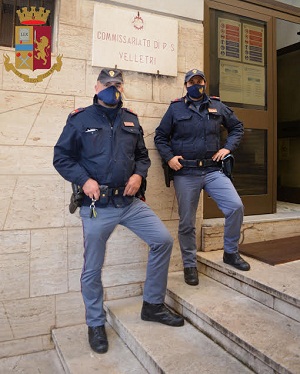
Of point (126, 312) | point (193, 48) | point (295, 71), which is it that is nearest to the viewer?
point (126, 312)

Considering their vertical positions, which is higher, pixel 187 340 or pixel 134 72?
pixel 134 72

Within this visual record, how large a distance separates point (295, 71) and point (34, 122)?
15.1 feet

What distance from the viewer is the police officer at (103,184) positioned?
8.14ft

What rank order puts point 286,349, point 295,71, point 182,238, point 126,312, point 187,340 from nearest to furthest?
point 286,349 → point 187,340 → point 126,312 → point 182,238 → point 295,71

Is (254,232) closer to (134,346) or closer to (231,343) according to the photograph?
(231,343)

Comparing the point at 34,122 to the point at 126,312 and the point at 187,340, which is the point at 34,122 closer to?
the point at 126,312

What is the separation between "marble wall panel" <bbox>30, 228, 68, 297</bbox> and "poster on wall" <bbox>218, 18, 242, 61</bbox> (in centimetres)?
281

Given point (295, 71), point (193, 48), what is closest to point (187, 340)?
point (193, 48)

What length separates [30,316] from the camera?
2984 millimetres

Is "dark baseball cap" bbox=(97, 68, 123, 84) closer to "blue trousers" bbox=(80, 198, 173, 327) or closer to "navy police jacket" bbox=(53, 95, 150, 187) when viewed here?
"navy police jacket" bbox=(53, 95, 150, 187)

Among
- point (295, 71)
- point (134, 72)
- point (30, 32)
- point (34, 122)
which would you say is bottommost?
point (34, 122)

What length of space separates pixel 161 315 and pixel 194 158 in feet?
4.58

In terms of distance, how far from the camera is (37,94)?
2.97m

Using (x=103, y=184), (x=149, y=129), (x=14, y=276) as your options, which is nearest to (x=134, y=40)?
(x=149, y=129)
